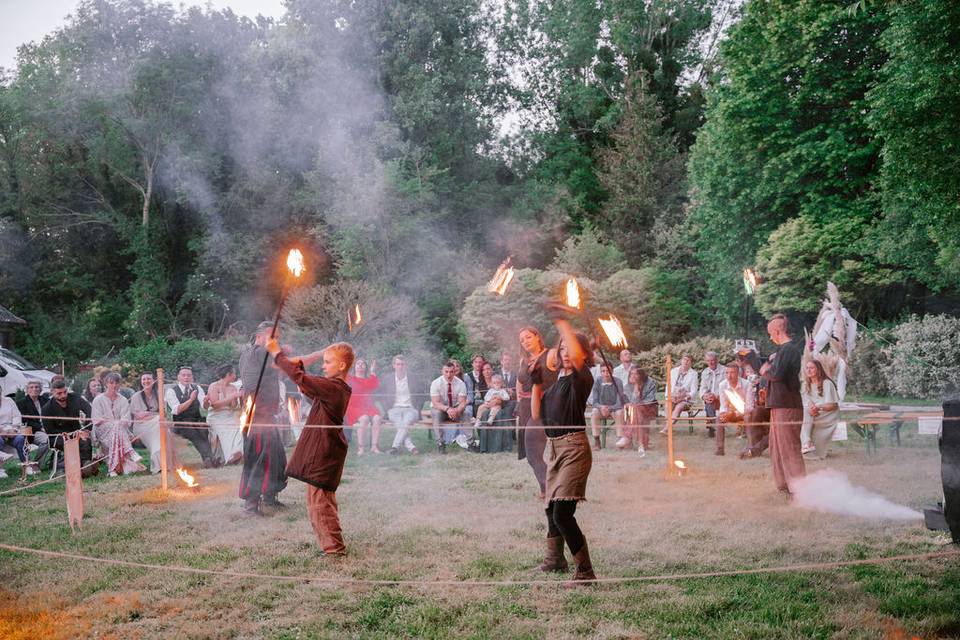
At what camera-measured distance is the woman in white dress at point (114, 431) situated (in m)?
11.4

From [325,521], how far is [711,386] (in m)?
8.75

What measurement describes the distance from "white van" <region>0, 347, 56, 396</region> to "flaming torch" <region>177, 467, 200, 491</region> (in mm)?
11488

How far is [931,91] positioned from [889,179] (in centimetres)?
265

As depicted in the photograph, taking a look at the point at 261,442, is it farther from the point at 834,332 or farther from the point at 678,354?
the point at 678,354

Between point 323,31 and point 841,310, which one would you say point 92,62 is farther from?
point 841,310

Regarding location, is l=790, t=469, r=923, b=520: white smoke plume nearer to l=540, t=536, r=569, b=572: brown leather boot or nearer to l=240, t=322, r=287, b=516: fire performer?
l=540, t=536, r=569, b=572: brown leather boot

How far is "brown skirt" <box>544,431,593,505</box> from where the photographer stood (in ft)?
17.9

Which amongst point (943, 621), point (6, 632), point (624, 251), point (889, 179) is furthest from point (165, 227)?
point (943, 621)

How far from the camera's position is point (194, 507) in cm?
870

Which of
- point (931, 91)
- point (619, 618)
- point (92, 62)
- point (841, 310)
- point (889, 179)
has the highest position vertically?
point (92, 62)

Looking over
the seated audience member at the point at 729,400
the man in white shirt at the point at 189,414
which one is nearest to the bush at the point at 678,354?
the seated audience member at the point at 729,400

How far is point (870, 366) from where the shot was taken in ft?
63.1

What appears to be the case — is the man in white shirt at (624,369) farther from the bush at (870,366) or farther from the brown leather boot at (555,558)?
the brown leather boot at (555,558)

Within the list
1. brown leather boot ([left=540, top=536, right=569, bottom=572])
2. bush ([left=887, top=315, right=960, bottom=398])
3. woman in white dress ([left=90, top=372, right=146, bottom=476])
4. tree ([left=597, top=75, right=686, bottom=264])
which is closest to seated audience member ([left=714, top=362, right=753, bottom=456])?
bush ([left=887, top=315, right=960, bottom=398])
